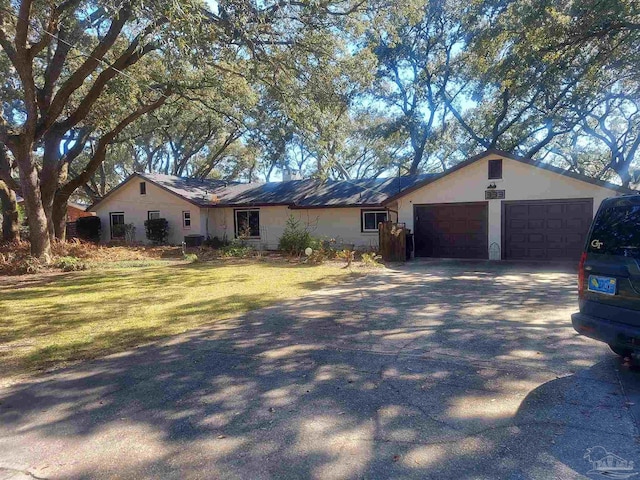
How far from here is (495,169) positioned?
14.9 metres

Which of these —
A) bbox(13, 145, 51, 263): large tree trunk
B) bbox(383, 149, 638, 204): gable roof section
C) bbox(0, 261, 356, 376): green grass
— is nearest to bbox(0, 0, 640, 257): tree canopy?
bbox(13, 145, 51, 263): large tree trunk

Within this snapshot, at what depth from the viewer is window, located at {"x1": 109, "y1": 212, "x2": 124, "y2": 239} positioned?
23.5 metres

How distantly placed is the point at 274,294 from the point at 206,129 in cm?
2479

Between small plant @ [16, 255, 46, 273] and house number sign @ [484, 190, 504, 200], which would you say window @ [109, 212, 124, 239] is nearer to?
small plant @ [16, 255, 46, 273]

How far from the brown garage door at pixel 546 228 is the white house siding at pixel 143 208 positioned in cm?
1486

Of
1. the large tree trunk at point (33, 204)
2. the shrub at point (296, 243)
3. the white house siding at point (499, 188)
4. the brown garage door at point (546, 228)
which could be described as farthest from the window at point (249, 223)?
the brown garage door at point (546, 228)

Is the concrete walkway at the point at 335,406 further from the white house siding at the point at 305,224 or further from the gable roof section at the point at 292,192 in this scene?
the gable roof section at the point at 292,192

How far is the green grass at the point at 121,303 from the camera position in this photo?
19.1 ft

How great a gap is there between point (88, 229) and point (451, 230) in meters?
19.6

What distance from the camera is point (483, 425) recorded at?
333 cm

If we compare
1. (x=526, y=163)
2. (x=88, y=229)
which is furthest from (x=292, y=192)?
(x=88, y=229)

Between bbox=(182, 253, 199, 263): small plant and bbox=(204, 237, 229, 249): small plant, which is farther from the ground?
bbox=(204, 237, 229, 249): small plant

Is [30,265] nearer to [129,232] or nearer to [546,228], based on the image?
[129,232]

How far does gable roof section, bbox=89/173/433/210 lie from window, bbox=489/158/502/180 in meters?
3.87
